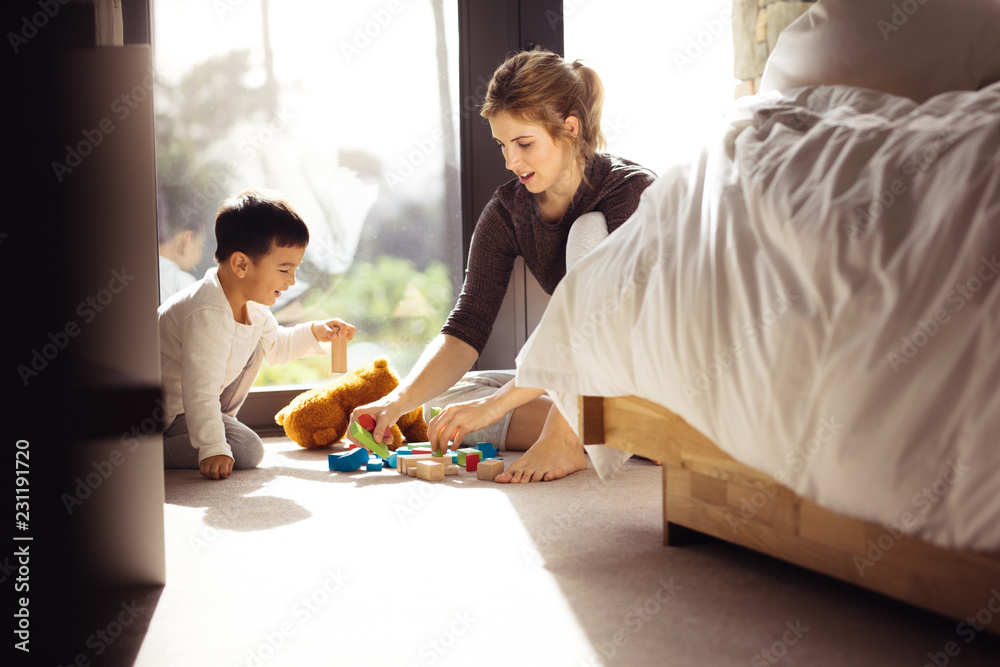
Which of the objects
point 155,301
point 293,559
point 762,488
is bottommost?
point 293,559

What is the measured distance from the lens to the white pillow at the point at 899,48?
1174 mm

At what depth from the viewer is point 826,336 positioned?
2.35ft

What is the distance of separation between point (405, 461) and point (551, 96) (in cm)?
85

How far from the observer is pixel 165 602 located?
0.91m

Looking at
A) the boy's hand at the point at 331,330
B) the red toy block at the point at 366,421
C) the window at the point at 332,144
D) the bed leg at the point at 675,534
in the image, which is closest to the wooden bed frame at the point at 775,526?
the bed leg at the point at 675,534

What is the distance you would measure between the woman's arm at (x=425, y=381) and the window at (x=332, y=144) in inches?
26.0

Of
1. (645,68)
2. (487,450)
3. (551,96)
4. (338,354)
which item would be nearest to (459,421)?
(487,450)

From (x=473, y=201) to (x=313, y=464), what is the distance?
106cm

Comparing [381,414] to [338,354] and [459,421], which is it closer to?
[459,421]

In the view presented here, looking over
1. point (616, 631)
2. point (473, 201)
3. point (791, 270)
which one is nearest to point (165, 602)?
point (616, 631)

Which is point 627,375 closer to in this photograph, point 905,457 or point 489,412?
point 905,457

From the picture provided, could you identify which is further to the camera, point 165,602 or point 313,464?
point 313,464

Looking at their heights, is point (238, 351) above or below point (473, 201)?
below

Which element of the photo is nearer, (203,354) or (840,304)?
(840,304)
